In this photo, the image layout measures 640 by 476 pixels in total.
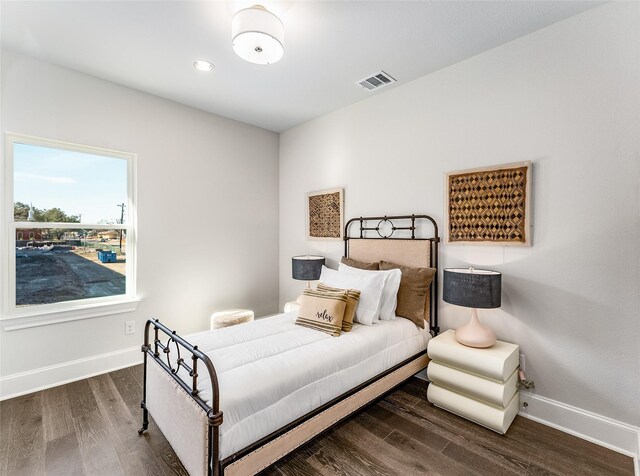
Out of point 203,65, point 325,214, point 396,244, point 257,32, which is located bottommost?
point 396,244

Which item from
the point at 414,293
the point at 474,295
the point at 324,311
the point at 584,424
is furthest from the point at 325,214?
the point at 584,424

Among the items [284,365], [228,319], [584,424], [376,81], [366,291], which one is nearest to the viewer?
[284,365]

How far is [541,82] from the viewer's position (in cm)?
227

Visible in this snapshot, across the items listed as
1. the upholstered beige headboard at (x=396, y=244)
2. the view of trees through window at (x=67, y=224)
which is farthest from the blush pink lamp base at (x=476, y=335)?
the view of trees through window at (x=67, y=224)

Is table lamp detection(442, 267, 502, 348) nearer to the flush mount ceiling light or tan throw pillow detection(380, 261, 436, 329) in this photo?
tan throw pillow detection(380, 261, 436, 329)

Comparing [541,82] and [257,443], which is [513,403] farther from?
[541,82]

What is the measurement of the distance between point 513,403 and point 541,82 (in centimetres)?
239

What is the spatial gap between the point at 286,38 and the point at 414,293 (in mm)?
2355

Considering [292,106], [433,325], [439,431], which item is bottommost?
[439,431]

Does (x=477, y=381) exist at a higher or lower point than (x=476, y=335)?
lower

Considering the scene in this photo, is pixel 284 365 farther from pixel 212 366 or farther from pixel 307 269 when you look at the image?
pixel 307 269

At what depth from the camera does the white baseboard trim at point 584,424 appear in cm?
192

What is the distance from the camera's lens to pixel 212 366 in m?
1.39

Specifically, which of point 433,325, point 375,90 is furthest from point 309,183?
point 433,325
